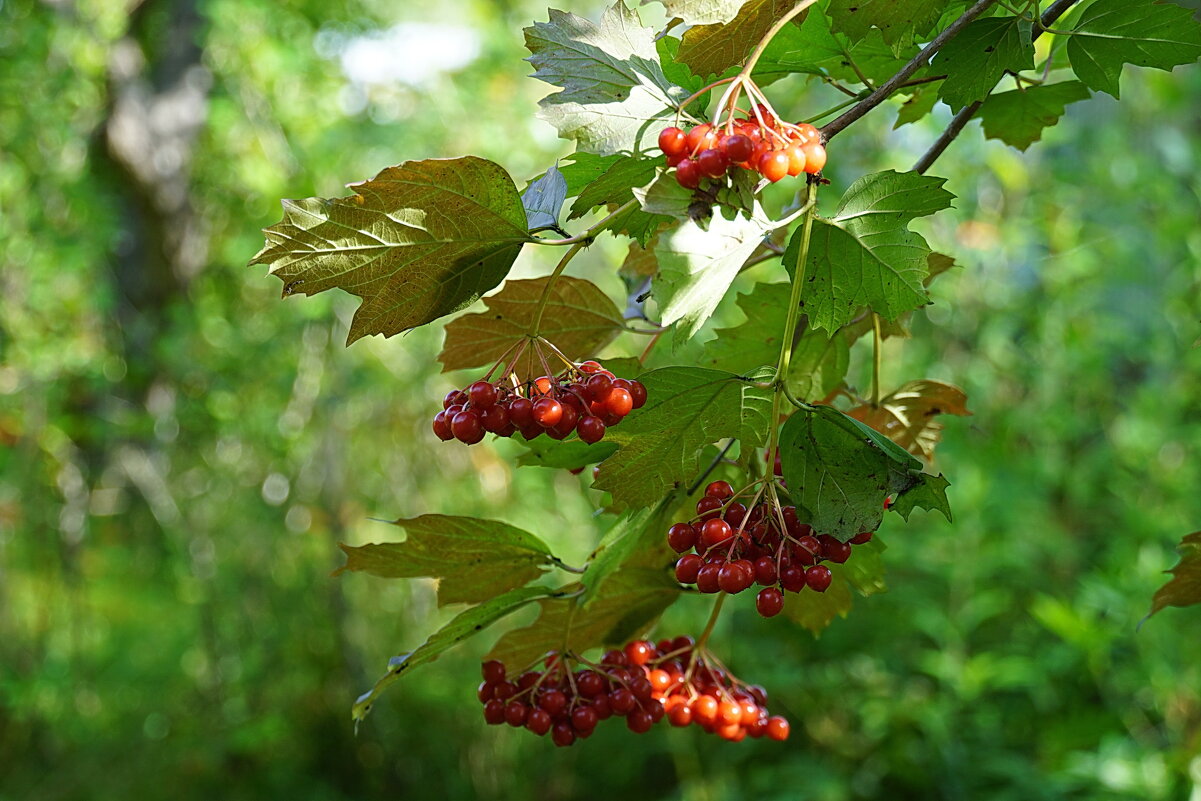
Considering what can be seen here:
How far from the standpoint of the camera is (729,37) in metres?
0.48

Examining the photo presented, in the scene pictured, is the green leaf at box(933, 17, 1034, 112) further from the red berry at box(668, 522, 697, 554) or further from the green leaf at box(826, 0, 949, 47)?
the red berry at box(668, 522, 697, 554)

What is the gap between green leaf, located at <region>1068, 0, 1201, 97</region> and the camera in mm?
543

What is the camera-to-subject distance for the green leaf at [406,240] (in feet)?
1.56

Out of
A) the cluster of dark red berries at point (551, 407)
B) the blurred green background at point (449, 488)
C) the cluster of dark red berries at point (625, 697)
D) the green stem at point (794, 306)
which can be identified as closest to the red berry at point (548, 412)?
the cluster of dark red berries at point (551, 407)

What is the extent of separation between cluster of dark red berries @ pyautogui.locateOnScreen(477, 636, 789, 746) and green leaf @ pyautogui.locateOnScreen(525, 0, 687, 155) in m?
0.32

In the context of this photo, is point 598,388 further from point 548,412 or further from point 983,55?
point 983,55

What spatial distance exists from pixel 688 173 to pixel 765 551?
0.19 metres

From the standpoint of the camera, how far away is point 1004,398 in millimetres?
2686

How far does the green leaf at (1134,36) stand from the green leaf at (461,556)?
427mm

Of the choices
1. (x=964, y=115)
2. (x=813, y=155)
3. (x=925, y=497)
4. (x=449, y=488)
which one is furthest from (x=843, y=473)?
(x=449, y=488)

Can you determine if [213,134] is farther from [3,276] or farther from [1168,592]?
[1168,592]

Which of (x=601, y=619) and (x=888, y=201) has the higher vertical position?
(x=888, y=201)

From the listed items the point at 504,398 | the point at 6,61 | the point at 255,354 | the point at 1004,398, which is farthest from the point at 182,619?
the point at 504,398

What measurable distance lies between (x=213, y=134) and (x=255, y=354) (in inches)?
50.5
